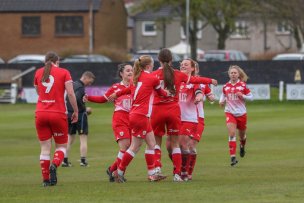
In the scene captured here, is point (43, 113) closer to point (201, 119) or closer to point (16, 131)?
point (201, 119)

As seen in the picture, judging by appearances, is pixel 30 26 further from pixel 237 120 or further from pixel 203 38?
pixel 237 120

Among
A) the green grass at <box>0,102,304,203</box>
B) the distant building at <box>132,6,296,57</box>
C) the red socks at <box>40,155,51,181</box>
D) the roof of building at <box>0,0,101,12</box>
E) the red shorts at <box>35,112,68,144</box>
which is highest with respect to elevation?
the roof of building at <box>0,0,101,12</box>

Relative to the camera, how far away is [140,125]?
1560 cm

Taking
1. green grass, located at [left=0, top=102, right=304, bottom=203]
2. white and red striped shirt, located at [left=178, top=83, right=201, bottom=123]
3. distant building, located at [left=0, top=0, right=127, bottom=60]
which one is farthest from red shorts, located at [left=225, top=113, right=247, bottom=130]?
distant building, located at [left=0, top=0, right=127, bottom=60]

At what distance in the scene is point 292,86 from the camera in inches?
1719

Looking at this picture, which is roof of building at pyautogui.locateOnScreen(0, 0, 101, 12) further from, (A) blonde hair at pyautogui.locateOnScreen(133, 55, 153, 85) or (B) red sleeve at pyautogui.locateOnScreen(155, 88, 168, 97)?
(B) red sleeve at pyautogui.locateOnScreen(155, 88, 168, 97)

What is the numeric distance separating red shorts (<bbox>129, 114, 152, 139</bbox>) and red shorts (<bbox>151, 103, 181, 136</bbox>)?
0.32 m

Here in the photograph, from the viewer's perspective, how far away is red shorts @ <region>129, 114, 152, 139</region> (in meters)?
15.6

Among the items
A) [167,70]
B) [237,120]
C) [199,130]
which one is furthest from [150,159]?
[237,120]

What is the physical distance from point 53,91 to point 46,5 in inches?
2502

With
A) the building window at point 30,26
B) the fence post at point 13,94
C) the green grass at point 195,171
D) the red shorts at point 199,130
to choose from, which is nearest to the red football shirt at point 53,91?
the green grass at point 195,171

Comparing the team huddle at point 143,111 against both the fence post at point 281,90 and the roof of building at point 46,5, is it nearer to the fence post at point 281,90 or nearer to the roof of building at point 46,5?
the fence post at point 281,90

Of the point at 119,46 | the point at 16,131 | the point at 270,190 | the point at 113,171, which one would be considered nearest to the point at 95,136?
the point at 16,131

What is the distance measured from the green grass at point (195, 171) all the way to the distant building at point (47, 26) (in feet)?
134
